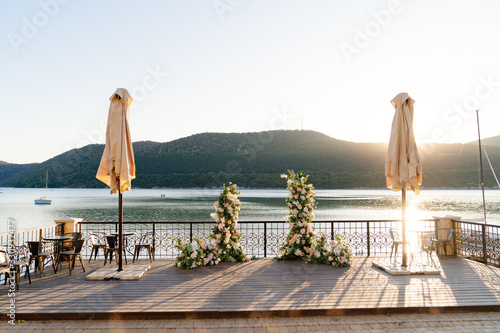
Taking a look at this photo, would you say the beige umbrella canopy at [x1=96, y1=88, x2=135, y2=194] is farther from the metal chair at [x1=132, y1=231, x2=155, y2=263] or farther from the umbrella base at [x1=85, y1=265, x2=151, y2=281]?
the metal chair at [x1=132, y1=231, x2=155, y2=263]

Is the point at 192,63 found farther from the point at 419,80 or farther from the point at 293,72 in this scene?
the point at 419,80

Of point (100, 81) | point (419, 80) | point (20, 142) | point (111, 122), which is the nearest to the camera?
point (111, 122)

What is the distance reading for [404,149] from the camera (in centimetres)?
608

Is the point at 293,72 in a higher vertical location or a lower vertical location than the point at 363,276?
higher

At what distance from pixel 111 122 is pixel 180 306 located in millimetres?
3440

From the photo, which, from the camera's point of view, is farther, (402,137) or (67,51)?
(67,51)

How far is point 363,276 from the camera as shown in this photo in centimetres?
591

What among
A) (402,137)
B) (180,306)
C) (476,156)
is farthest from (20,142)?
(476,156)

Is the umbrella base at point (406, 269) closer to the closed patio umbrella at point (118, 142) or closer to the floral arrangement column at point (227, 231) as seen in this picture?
the floral arrangement column at point (227, 231)

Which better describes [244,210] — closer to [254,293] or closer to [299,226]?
[299,226]

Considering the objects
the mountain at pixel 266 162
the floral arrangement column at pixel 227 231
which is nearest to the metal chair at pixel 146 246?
the floral arrangement column at pixel 227 231

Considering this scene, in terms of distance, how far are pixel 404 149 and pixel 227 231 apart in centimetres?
410

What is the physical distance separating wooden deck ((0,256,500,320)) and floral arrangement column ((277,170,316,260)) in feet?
2.31

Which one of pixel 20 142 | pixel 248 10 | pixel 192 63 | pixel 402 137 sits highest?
pixel 248 10
